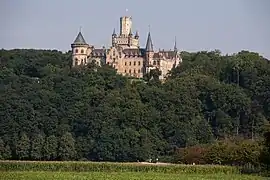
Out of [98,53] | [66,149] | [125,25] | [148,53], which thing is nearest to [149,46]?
[148,53]

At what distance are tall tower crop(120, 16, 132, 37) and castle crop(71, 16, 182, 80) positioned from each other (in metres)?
10.9

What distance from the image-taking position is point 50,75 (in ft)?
285

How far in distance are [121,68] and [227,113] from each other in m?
30.7

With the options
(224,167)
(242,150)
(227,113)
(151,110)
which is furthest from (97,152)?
(224,167)

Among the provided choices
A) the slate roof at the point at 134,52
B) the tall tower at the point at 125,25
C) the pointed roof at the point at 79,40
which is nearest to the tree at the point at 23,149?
the pointed roof at the point at 79,40

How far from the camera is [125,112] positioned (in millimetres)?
74688

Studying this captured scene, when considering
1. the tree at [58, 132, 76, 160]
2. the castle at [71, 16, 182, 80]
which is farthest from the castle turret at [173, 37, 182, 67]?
the tree at [58, 132, 76, 160]

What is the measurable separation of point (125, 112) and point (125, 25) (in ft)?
157

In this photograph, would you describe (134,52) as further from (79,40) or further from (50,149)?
(50,149)

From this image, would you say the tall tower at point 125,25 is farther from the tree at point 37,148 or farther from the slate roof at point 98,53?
the tree at point 37,148

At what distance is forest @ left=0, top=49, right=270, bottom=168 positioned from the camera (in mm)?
67750

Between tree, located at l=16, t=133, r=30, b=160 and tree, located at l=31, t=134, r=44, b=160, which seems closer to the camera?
tree, located at l=31, t=134, r=44, b=160

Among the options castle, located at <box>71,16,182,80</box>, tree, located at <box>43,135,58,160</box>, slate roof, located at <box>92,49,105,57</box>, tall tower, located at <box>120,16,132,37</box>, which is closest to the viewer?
tree, located at <box>43,135,58,160</box>

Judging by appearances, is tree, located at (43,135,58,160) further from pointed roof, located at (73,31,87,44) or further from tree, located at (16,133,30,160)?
pointed roof, located at (73,31,87,44)
